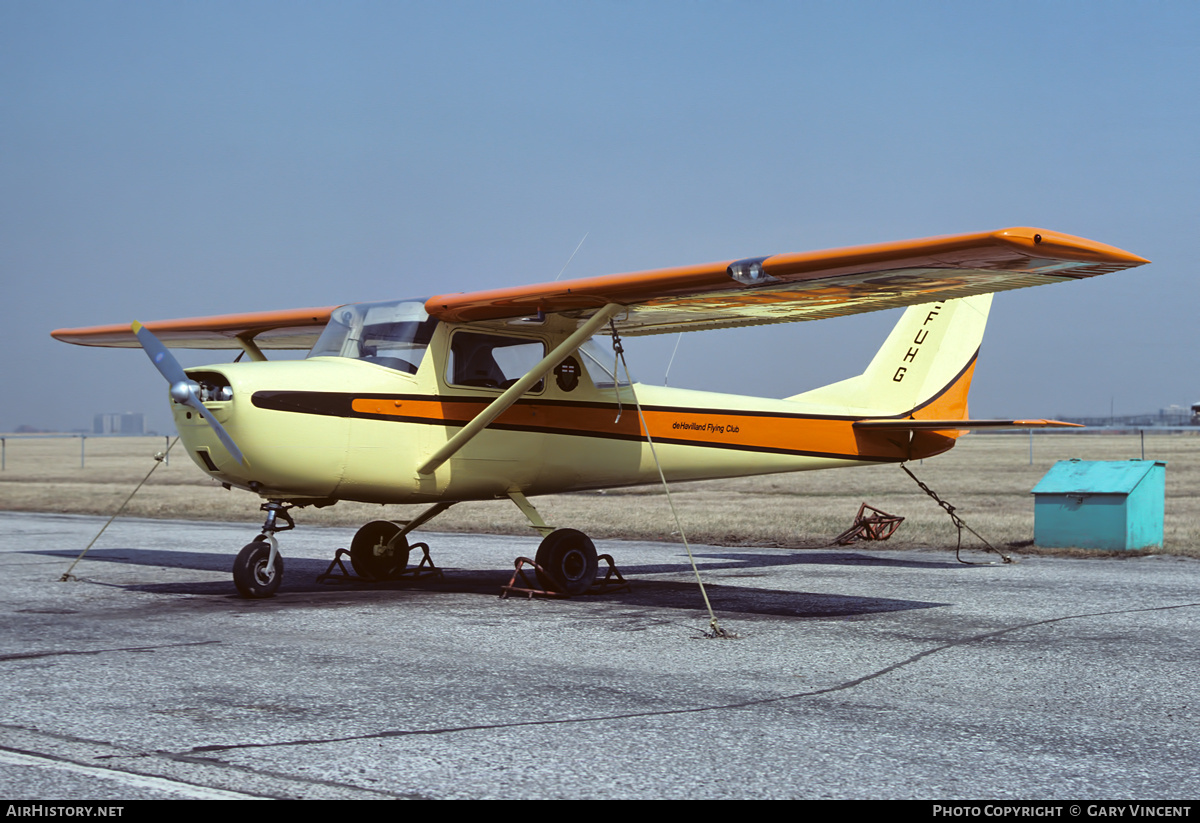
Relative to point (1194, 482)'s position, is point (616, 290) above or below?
above

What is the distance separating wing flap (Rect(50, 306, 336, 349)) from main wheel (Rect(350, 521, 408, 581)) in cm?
246

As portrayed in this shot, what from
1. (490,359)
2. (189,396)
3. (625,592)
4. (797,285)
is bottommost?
(625,592)

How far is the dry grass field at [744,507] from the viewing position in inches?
667

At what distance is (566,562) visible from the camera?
1058 cm

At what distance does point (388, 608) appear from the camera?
9586 millimetres

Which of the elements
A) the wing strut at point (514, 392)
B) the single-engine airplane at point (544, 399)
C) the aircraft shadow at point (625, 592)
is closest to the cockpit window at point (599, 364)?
the single-engine airplane at point (544, 399)

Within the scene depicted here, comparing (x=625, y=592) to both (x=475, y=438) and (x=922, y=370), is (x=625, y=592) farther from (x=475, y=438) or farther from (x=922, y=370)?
(x=922, y=370)

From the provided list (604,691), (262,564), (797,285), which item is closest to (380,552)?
(262,564)

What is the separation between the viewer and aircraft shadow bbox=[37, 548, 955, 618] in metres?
9.71

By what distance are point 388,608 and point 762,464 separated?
16.4ft

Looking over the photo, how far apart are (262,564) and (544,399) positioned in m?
3.11

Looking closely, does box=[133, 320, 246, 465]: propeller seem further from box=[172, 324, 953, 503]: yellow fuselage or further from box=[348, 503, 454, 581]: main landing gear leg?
box=[348, 503, 454, 581]: main landing gear leg
